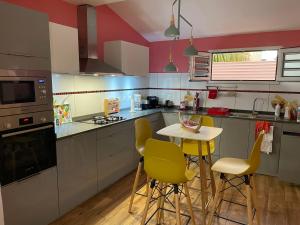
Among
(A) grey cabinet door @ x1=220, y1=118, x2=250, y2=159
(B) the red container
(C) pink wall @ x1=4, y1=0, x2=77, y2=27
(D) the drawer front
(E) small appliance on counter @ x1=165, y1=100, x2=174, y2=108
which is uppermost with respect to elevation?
(C) pink wall @ x1=4, y1=0, x2=77, y2=27

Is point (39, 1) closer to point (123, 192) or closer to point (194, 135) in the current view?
point (194, 135)

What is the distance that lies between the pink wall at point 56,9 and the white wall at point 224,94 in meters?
2.12

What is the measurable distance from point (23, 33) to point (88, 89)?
58.7 inches

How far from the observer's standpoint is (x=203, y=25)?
3.72m

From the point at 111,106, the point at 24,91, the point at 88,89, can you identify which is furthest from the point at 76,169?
the point at 111,106

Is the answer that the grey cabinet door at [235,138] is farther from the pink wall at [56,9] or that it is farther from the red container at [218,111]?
the pink wall at [56,9]

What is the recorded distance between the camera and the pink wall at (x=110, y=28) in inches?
135

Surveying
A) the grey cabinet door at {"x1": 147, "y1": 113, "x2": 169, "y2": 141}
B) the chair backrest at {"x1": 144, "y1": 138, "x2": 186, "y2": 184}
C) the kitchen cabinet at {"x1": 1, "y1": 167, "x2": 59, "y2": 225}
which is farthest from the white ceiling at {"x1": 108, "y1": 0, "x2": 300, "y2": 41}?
the kitchen cabinet at {"x1": 1, "y1": 167, "x2": 59, "y2": 225}

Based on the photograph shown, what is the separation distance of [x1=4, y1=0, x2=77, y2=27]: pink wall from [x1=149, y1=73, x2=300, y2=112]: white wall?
2116 millimetres

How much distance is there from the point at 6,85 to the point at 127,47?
2.01 m

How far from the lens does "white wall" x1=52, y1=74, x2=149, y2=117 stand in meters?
2.88

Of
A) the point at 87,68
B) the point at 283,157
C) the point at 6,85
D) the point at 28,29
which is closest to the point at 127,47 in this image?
the point at 87,68

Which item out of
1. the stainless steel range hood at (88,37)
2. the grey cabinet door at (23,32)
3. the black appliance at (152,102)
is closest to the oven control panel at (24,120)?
the grey cabinet door at (23,32)

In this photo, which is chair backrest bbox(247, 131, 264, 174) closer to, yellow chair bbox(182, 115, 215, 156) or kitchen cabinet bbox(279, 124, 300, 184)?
yellow chair bbox(182, 115, 215, 156)
